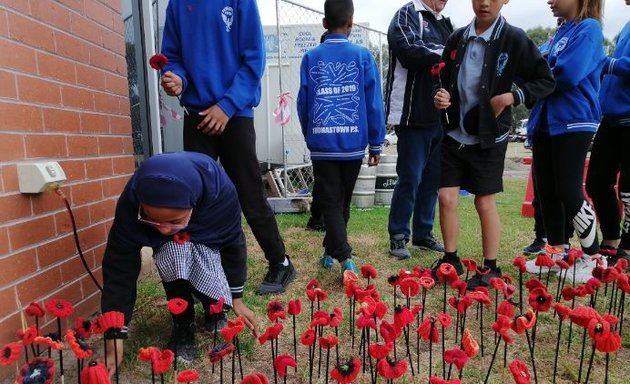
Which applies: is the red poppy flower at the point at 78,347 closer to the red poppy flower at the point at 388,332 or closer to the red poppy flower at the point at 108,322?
the red poppy flower at the point at 108,322

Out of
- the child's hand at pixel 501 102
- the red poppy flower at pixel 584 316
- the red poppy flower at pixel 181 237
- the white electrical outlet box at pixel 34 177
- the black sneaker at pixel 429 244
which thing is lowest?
the black sneaker at pixel 429 244

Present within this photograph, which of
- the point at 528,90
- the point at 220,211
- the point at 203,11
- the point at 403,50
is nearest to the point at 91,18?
the point at 203,11

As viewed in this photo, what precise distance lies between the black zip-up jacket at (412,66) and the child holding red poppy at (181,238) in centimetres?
189

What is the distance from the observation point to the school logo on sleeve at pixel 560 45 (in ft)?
8.96

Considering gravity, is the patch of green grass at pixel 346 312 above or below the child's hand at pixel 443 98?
below

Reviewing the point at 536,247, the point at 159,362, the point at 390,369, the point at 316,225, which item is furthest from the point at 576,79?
the point at 159,362

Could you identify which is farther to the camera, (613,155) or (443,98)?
(613,155)

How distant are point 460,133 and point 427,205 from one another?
1056 millimetres

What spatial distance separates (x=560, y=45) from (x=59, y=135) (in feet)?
9.22

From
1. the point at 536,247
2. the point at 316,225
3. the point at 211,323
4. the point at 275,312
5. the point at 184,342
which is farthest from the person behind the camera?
the point at 316,225

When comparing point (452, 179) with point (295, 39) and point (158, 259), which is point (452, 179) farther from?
point (295, 39)

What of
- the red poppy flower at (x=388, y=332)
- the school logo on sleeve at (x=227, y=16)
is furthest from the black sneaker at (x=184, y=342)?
the school logo on sleeve at (x=227, y=16)

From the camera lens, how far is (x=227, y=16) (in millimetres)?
2357

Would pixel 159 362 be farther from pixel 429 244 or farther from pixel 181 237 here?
pixel 429 244
